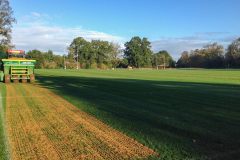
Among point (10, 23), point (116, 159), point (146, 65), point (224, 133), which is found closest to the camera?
point (116, 159)

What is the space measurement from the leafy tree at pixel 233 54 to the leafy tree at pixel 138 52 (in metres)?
45.5

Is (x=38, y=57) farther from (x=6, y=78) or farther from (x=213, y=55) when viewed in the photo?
(x=6, y=78)

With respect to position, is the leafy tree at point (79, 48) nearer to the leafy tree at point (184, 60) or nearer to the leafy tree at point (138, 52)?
the leafy tree at point (138, 52)

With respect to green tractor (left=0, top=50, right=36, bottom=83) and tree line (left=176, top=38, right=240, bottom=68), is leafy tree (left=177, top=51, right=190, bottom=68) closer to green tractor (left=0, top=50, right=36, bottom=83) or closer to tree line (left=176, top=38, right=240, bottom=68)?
tree line (left=176, top=38, right=240, bottom=68)

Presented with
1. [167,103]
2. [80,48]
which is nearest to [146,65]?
[80,48]

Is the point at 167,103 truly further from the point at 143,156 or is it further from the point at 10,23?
the point at 10,23

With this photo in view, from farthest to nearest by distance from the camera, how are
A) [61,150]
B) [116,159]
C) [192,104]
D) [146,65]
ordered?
[146,65]
[192,104]
[61,150]
[116,159]

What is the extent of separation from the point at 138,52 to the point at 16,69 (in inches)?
6097

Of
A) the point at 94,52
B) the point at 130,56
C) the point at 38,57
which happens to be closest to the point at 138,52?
the point at 130,56

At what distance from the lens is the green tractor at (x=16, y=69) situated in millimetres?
28156

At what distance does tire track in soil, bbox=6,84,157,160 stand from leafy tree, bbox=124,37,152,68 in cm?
17001

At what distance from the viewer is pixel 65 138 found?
8414 mm

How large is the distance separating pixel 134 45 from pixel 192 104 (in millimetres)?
173763

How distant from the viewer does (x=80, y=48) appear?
167250 millimetres
